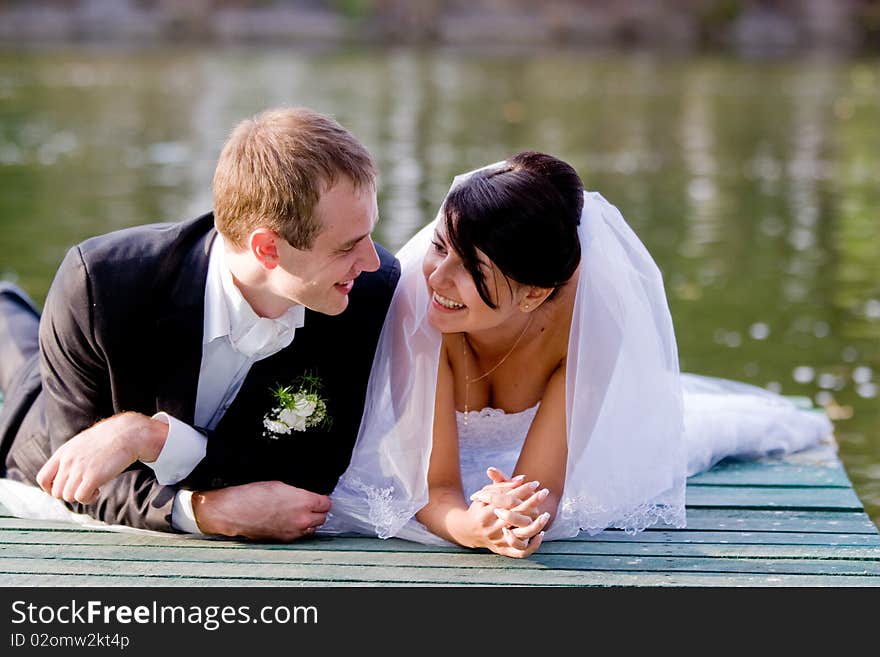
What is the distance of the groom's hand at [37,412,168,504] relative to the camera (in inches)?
124

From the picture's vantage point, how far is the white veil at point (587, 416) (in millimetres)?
3562

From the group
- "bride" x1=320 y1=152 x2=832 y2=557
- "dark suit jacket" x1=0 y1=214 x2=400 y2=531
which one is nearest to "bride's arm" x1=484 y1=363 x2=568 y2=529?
"bride" x1=320 y1=152 x2=832 y2=557

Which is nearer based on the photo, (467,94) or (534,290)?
(534,290)

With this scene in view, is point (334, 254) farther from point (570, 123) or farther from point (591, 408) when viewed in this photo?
point (570, 123)

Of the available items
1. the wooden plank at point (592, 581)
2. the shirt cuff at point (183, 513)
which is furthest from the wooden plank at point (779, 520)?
the shirt cuff at point (183, 513)

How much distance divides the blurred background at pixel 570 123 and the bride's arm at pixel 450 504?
2.17m

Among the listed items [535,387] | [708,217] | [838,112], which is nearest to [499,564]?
[535,387]

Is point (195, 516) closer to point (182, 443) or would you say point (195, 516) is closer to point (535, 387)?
point (182, 443)

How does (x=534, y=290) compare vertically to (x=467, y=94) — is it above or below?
above

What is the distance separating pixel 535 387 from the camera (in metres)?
3.79

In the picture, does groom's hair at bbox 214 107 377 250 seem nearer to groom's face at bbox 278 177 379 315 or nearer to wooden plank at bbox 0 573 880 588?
groom's face at bbox 278 177 379 315
